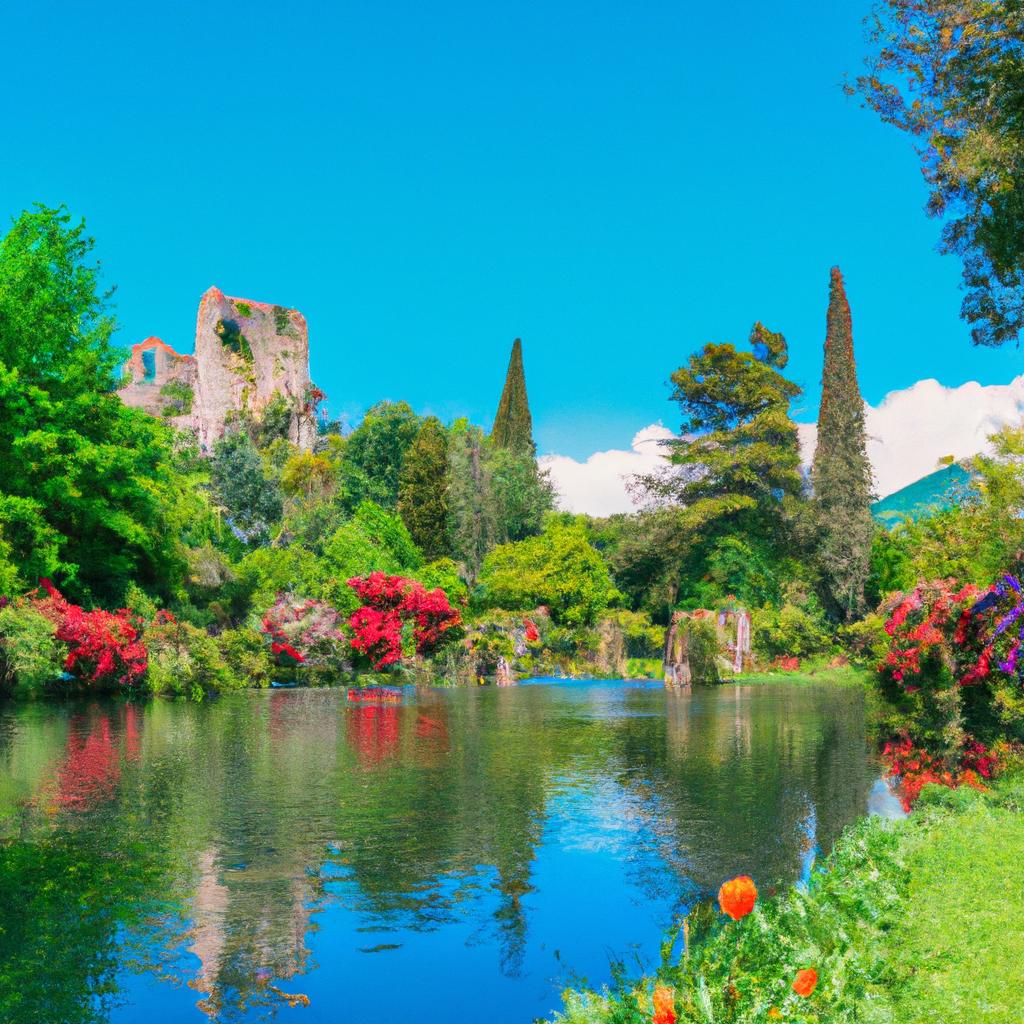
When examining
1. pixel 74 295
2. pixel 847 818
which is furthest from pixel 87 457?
pixel 847 818

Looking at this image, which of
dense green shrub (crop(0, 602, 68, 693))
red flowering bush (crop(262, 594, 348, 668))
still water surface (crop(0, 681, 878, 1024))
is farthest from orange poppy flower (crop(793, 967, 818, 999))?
red flowering bush (crop(262, 594, 348, 668))

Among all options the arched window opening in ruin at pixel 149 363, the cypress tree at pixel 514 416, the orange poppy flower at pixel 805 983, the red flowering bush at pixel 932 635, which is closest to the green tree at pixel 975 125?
the red flowering bush at pixel 932 635

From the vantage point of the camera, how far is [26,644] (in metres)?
18.3

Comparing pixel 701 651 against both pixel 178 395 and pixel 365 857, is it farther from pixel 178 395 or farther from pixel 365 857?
pixel 178 395

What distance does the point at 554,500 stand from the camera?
175 ft

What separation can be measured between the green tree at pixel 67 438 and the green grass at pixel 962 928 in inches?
752

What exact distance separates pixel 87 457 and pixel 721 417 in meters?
28.2

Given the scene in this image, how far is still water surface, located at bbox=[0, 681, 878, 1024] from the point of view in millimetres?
5391

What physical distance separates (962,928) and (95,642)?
60.9 feet

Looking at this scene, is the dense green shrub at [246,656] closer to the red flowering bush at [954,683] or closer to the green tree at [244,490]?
the red flowering bush at [954,683]

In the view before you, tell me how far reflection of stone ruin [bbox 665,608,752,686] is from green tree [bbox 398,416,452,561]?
41.9 ft

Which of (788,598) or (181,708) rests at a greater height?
(788,598)

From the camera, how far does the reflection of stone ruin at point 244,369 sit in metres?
64.5

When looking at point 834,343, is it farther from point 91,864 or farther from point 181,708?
point 91,864
